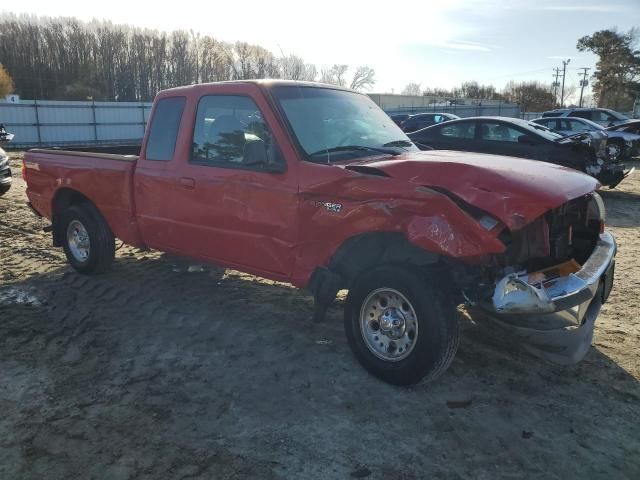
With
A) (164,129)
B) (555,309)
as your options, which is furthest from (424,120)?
(555,309)

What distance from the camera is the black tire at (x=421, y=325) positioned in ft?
11.0

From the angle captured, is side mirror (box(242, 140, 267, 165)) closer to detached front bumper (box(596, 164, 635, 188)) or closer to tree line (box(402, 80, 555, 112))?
detached front bumper (box(596, 164, 635, 188))

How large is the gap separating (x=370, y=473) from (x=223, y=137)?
9.80 feet

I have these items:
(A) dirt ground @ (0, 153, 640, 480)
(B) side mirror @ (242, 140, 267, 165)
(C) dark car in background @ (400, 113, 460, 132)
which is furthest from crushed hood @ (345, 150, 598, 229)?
(C) dark car in background @ (400, 113, 460, 132)

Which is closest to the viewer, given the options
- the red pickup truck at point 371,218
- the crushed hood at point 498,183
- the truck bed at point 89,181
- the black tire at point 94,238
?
the crushed hood at point 498,183

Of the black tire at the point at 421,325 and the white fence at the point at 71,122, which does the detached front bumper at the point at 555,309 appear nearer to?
the black tire at the point at 421,325

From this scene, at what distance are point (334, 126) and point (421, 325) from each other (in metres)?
1.85

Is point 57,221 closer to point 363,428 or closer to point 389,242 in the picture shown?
point 389,242

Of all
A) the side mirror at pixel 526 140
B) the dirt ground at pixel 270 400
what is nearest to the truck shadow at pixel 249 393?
→ the dirt ground at pixel 270 400

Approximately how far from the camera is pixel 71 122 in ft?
93.9

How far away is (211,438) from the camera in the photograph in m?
3.10

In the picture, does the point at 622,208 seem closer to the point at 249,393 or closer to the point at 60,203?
the point at 249,393

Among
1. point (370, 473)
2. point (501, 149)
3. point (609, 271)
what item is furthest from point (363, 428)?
point (501, 149)

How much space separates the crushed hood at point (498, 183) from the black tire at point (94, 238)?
3.37 metres
